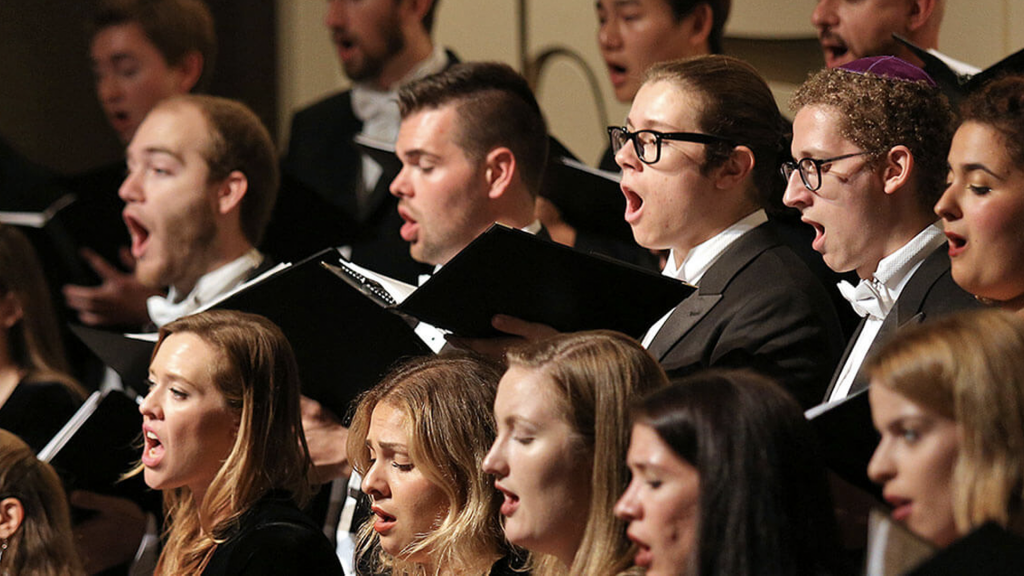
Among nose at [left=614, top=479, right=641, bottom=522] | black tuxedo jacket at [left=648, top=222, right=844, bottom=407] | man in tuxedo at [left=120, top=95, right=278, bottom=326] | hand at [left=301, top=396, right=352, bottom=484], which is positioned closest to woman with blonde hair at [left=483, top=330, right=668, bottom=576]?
nose at [left=614, top=479, right=641, bottom=522]

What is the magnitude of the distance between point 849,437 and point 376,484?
37.0 inches

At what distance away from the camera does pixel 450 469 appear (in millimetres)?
2805

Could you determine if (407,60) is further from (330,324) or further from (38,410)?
(330,324)

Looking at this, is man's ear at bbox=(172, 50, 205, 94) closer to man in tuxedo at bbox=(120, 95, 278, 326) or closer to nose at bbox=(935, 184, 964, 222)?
man in tuxedo at bbox=(120, 95, 278, 326)

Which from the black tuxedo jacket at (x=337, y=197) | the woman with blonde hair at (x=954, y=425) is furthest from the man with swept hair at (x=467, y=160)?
the woman with blonde hair at (x=954, y=425)

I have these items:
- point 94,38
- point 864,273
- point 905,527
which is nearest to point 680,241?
point 864,273

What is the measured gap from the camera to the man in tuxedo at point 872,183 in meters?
2.87

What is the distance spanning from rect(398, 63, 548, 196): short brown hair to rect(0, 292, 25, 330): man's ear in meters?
1.34

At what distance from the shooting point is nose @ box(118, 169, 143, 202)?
4508 millimetres

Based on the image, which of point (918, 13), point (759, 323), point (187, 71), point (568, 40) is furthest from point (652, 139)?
point (568, 40)

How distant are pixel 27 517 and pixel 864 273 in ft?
6.22

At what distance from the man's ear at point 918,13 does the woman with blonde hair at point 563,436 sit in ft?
5.53

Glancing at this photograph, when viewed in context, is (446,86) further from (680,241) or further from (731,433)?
(731,433)

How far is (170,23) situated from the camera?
213 inches
